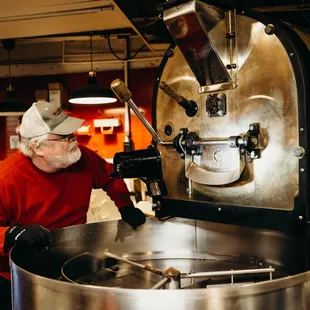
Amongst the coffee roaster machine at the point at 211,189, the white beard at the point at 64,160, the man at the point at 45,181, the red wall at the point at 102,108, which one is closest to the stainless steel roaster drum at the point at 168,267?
the coffee roaster machine at the point at 211,189

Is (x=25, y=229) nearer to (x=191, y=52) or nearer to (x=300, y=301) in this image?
(x=191, y=52)

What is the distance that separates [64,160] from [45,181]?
13 centimetres

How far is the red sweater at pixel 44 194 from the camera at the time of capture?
73.0 inches

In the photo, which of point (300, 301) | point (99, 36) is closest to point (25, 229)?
point (300, 301)

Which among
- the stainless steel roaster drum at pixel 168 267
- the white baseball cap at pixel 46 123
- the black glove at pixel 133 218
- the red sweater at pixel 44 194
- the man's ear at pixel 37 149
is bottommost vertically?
the stainless steel roaster drum at pixel 168 267

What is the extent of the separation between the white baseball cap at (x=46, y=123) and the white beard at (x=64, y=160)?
9cm

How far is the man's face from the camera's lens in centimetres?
191

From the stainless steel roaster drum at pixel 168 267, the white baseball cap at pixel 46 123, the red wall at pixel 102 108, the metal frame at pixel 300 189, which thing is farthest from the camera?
the red wall at pixel 102 108

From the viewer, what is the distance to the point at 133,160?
159cm

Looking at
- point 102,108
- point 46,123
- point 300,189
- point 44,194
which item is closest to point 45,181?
point 44,194

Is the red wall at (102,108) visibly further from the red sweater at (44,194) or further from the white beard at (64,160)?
the white beard at (64,160)

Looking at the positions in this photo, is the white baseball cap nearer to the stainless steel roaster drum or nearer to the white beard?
the white beard

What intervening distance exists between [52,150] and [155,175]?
20.4 inches

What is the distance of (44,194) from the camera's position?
6.27 ft
